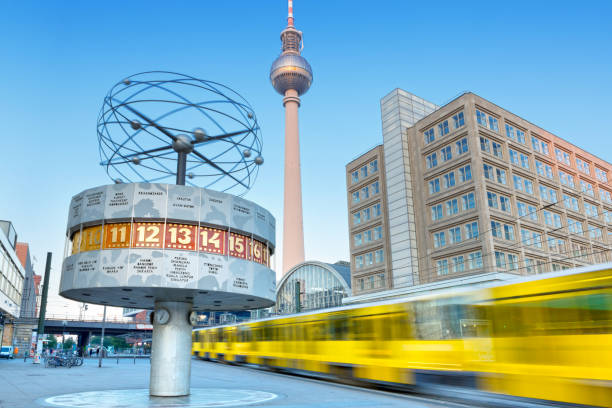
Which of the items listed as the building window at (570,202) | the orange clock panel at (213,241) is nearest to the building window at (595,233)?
the building window at (570,202)

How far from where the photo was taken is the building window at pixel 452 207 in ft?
146

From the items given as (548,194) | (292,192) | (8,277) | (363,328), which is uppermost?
(292,192)

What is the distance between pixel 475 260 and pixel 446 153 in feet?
37.0

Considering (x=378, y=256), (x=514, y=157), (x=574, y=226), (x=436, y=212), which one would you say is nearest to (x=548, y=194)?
(x=574, y=226)

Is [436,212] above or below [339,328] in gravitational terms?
above

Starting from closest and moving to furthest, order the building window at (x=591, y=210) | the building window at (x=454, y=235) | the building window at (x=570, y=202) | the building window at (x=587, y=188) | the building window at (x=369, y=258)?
1. the building window at (x=454, y=235)
2. the building window at (x=570, y=202)
3. the building window at (x=369, y=258)
4. the building window at (x=591, y=210)
5. the building window at (x=587, y=188)

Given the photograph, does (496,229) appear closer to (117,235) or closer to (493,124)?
(493,124)

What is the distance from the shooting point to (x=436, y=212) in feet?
153

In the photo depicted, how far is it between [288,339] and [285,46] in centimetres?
13261

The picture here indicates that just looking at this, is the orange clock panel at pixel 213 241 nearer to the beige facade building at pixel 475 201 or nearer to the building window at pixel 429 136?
the beige facade building at pixel 475 201

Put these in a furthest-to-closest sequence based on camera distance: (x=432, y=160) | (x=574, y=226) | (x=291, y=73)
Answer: (x=291, y=73), (x=574, y=226), (x=432, y=160)

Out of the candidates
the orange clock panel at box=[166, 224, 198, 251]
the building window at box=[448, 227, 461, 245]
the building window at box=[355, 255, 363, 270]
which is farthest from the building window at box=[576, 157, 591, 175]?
the orange clock panel at box=[166, 224, 198, 251]

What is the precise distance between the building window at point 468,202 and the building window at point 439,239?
3493mm

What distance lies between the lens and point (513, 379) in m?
14.0
